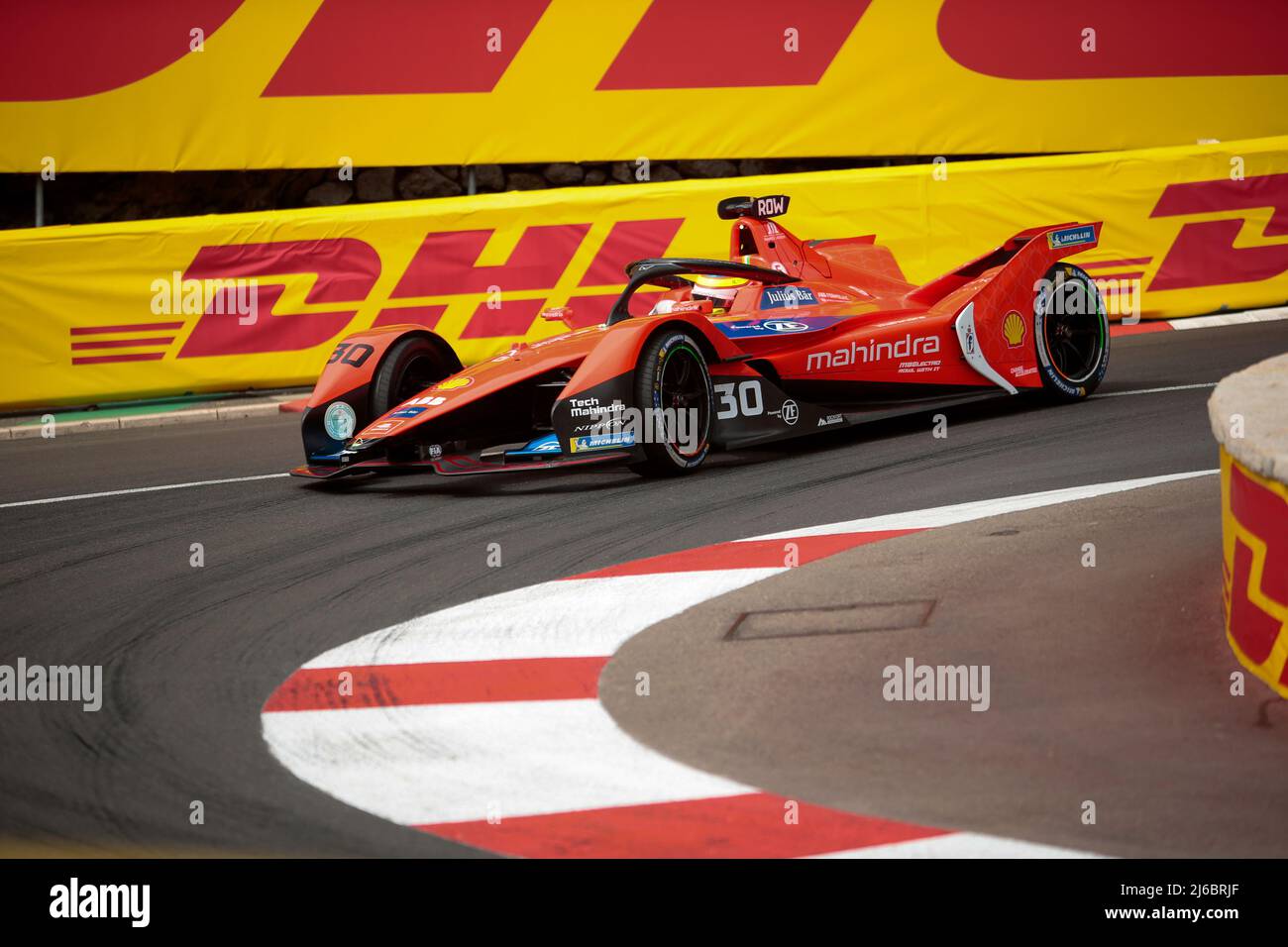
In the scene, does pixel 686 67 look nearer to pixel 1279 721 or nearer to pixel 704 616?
pixel 704 616

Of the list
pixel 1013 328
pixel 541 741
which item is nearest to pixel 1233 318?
pixel 1013 328

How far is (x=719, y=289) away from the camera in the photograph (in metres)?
9.16

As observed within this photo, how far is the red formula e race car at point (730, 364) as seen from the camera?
26.3 feet

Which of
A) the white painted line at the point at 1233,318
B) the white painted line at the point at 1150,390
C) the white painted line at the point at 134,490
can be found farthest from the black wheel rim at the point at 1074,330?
the white painted line at the point at 134,490

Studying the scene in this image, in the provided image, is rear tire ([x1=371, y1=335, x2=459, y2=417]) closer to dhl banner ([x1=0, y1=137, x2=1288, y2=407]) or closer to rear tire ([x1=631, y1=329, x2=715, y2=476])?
rear tire ([x1=631, y1=329, x2=715, y2=476])

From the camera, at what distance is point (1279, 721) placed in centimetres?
409

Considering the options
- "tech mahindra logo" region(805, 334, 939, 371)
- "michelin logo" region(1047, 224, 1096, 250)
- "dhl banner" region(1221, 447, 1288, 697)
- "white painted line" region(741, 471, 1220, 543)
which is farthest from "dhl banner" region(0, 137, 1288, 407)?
"dhl banner" region(1221, 447, 1288, 697)

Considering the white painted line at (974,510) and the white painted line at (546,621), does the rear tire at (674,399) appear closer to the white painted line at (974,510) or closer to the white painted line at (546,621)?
the white painted line at (974,510)

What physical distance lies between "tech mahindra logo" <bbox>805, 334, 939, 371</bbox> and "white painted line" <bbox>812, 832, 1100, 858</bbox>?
5244 millimetres

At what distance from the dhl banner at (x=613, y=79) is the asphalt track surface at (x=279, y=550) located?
4.30m

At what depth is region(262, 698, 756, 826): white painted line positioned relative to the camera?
13.1ft

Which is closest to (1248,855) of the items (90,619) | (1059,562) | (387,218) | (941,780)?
(941,780)

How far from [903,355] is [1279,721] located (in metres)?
5.00

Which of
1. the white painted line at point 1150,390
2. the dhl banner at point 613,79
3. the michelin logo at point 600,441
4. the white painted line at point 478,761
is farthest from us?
the dhl banner at point 613,79
